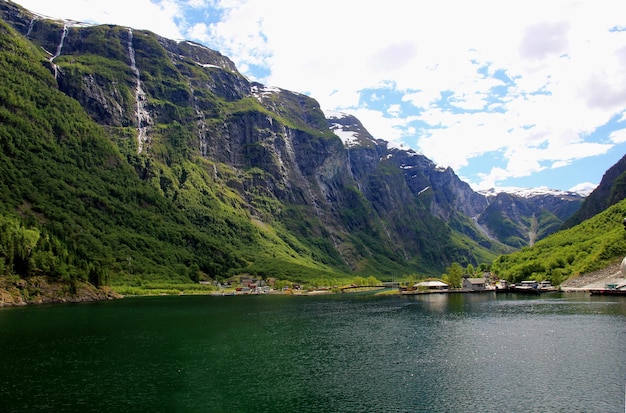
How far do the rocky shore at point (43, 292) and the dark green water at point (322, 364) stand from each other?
42.3m

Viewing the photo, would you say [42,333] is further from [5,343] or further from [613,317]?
[613,317]

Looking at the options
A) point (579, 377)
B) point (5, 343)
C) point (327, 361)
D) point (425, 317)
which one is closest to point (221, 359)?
point (327, 361)

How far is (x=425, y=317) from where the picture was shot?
119250 millimetres

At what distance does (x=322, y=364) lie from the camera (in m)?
67.8

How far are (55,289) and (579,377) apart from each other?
167301 millimetres

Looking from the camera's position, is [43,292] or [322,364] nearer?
[322,364]

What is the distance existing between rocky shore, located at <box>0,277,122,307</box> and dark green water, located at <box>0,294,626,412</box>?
4227 centimetres

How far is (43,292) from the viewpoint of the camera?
160875 mm

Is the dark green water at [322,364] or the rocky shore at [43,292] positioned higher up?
the rocky shore at [43,292]

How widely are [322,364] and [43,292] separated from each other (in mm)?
133346

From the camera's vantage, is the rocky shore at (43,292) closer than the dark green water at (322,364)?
No

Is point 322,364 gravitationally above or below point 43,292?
below

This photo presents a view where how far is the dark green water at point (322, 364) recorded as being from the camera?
49.2m

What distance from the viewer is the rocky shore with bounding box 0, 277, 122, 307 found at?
488ft
